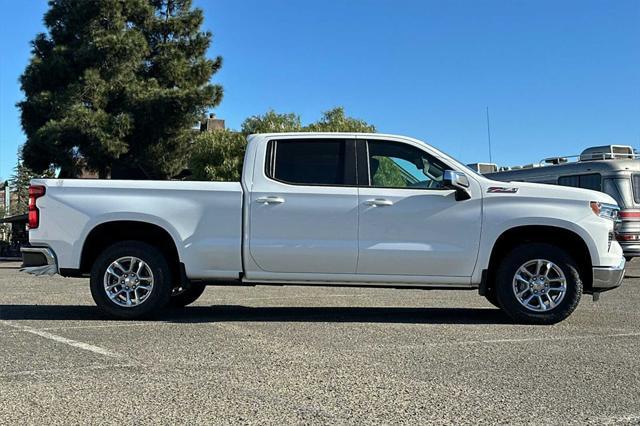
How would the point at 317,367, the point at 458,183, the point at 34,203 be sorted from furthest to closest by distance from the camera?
the point at 34,203 < the point at 458,183 < the point at 317,367

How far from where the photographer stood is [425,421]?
12.8ft

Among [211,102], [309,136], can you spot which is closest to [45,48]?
[211,102]

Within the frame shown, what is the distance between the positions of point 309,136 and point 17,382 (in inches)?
162

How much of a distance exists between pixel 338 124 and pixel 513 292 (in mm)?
24618

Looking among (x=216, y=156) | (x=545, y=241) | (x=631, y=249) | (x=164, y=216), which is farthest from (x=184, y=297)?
(x=216, y=156)

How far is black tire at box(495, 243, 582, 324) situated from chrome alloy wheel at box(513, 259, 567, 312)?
0.03 metres

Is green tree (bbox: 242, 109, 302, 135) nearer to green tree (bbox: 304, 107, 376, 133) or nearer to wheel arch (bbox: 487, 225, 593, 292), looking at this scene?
green tree (bbox: 304, 107, 376, 133)

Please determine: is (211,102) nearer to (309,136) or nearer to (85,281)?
(85,281)

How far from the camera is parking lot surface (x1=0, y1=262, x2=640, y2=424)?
4074mm

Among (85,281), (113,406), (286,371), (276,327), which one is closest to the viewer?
(113,406)

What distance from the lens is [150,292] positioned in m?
7.32

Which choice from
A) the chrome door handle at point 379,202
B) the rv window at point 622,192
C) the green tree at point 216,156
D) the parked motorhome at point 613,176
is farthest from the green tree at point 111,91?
the chrome door handle at point 379,202

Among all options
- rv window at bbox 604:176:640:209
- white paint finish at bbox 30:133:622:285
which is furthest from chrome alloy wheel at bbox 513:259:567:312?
rv window at bbox 604:176:640:209

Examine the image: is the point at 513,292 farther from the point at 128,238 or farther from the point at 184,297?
the point at 128,238
